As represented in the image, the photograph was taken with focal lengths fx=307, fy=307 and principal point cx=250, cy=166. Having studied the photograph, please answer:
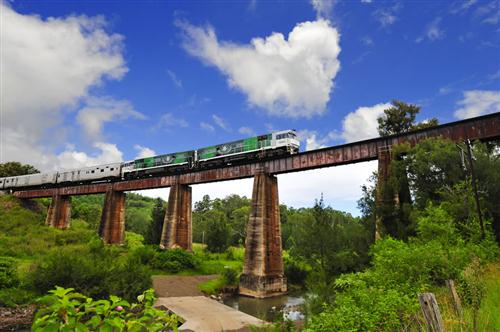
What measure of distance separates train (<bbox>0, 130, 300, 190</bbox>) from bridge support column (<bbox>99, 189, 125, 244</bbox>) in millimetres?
2976

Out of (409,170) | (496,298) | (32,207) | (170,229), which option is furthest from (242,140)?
(32,207)

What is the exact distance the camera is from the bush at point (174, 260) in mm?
30688

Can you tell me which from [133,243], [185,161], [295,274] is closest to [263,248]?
[295,274]

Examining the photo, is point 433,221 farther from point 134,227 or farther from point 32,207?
point 134,227

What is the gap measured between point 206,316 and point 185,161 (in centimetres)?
2097

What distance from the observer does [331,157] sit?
24594 millimetres

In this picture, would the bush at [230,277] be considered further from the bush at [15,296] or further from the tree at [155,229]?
the tree at [155,229]

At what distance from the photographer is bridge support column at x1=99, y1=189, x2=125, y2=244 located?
39.0 metres

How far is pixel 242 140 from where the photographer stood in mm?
31219

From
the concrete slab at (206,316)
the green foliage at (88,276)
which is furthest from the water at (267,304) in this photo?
the green foliage at (88,276)

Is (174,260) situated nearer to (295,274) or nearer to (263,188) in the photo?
(263,188)

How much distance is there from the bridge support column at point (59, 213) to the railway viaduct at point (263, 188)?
12372 mm

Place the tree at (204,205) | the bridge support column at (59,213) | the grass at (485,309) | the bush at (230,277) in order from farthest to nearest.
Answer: the tree at (204,205) → the bridge support column at (59,213) → the bush at (230,277) → the grass at (485,309)

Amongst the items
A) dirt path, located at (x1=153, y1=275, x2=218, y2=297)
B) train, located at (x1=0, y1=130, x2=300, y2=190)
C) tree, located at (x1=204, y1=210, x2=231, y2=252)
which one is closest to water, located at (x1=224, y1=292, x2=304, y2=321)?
dirt path, located at (x1=153, y1=275, x2=218, y2=297)
